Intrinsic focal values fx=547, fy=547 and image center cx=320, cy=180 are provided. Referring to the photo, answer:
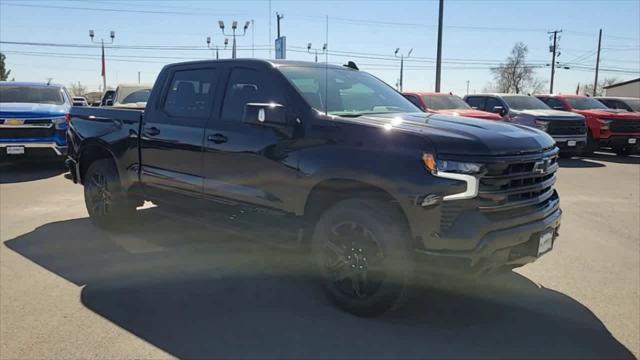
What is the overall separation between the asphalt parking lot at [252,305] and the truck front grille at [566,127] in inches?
329

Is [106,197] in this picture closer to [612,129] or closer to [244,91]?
[244,91]

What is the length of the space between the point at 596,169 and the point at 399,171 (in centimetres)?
1157

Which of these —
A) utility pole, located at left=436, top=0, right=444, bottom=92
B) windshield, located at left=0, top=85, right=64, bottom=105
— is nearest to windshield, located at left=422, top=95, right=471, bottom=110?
windshield, located at left=0, top=85, right=64, bottom=105

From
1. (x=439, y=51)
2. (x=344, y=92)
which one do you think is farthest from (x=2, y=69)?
(x=344, y=92)

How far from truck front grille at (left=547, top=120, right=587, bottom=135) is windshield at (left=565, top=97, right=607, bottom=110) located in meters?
2.35

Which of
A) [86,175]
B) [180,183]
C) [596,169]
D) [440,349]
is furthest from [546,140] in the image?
[596,169]

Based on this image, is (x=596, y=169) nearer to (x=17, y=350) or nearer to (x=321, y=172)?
(x=321, y=172)

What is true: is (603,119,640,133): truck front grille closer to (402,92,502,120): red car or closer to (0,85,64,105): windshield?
(402,92,502,120): red car

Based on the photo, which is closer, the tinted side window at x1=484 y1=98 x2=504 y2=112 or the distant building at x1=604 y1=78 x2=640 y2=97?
the tinted side window at x1=484 y1=98 x2=504 y2=112

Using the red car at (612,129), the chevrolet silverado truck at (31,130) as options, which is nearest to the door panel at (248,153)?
the chevrolet silverado truck at (31,130)

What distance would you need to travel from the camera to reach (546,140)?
4.31 m

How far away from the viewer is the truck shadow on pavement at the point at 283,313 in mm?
3617

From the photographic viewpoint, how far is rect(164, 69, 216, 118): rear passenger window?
5137 millimetres

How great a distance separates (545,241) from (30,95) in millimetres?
12093
